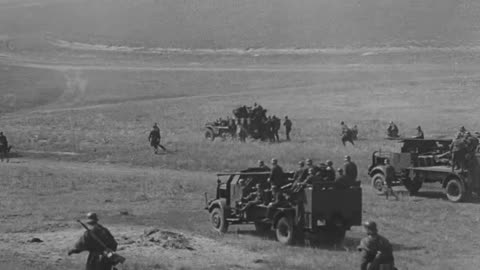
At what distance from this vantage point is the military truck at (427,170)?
31.2 meters

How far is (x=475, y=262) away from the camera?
2169 centimetres

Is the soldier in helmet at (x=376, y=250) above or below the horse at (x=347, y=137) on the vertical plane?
below

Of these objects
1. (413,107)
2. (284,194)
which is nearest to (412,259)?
(284,194)

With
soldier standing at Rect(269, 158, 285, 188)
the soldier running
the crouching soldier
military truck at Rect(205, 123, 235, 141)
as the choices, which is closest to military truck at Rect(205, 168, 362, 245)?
the crouching soldier

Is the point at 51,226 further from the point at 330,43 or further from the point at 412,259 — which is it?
the point at 330,43

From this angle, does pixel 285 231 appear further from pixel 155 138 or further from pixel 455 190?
pixel 155 138

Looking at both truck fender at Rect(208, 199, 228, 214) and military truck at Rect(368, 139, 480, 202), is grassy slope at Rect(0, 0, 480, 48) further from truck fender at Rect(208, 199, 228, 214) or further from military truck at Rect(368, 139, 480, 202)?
truck fender at Rect(208, 199, 228, 214)

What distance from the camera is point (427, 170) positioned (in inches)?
1283

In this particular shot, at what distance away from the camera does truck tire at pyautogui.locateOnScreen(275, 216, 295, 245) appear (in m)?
23.1

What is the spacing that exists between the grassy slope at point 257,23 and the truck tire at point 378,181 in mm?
81637

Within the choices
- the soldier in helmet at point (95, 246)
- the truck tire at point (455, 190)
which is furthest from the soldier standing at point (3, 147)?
the soldier in helmet at point (95, 246)

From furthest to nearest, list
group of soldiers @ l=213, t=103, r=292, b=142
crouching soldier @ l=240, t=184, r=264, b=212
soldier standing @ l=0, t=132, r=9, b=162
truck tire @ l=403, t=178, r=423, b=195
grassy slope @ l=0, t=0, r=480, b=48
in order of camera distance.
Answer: grassy slope @ l=0, t=0, r=480, b=48
group of soldiers @ l=213, t=103, r=292, b=142
soldier standing @ l=0, t=132, r=9, b=162
truck tire @ l=403, t=178, r=423, b=195
crouching soldier @ l=240, t=184, r=264, b=212

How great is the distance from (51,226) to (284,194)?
6.76 meters

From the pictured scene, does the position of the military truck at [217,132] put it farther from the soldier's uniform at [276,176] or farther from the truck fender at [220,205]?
the soldier's uniform at [276,176]
